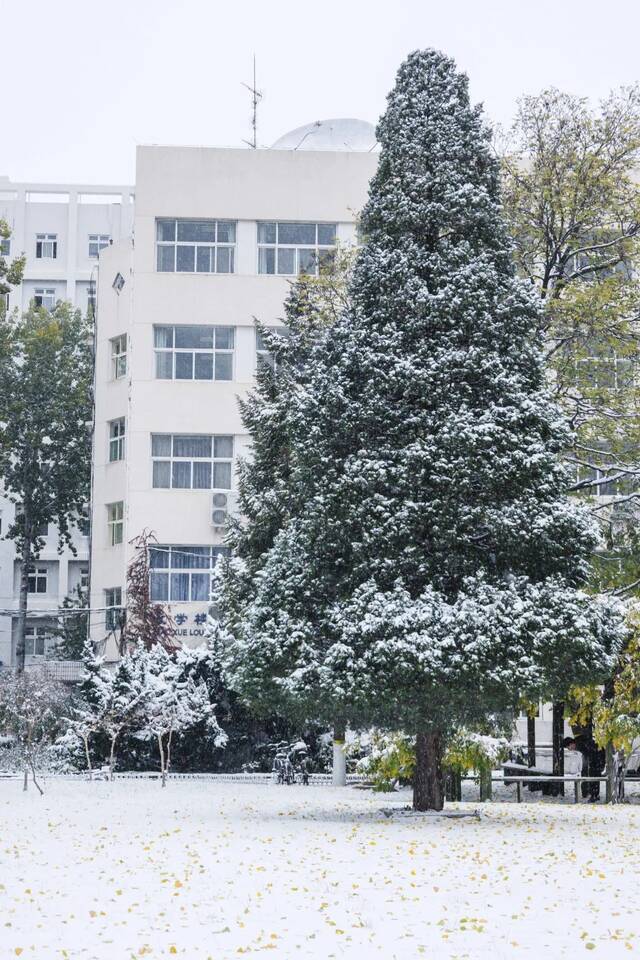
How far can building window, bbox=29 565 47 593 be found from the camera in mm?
68875

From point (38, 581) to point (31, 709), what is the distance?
42.6 m

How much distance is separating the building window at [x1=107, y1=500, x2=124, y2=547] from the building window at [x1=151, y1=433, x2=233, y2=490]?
8.23 ft

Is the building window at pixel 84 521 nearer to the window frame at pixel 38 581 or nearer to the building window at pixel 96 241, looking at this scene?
the window frame at pixel 38 581

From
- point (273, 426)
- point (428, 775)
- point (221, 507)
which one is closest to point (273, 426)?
point (273, 426)

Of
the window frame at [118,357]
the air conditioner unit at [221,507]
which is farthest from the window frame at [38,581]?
the air conditioner unit at [221,507]

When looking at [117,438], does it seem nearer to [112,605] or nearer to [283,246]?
[112,605]

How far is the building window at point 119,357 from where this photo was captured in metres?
45.8

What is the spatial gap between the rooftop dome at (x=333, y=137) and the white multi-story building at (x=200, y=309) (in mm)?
3147

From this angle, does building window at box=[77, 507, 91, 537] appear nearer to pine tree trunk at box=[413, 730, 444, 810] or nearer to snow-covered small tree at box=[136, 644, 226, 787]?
snow-covered small tree at box=[136, 644, 226, 787]

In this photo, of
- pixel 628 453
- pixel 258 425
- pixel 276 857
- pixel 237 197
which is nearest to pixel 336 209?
pixel 237 197

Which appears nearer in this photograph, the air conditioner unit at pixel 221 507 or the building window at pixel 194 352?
the air conditioner unit at pixel 221 507

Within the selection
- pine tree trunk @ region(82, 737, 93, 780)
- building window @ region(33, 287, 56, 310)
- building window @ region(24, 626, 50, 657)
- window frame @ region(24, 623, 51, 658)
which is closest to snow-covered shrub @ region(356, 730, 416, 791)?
pine tree trunk @ region(82, 737, 93, 780)

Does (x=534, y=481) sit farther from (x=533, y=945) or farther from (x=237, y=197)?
(x=237, y=197)

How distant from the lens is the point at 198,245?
1738 inches
